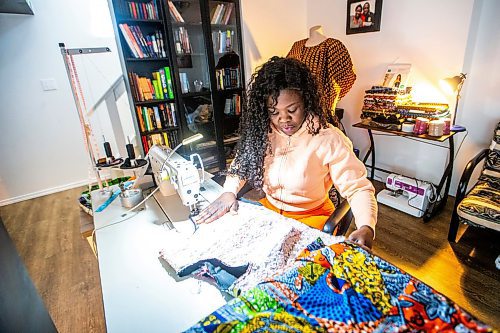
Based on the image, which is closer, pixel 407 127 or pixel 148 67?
pixel 407 127

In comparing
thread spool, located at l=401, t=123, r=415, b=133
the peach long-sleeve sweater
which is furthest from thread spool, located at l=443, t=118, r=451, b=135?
the peach long-sleeve sweater

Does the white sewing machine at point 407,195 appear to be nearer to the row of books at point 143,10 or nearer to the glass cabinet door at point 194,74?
the glass cabinet door at point 194,74

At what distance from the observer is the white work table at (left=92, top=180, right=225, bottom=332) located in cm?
67

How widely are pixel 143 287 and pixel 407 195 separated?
2.35 meters

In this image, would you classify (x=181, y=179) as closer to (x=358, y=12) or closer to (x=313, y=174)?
(x=313, y=174)

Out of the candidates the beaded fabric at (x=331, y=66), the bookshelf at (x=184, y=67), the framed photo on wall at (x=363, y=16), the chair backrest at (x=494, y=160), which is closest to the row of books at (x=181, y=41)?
the bookshelf at (x=184, y=67)

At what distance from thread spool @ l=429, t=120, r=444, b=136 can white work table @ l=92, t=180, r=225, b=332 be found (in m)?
1.96

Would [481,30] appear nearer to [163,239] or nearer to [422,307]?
[422,307]

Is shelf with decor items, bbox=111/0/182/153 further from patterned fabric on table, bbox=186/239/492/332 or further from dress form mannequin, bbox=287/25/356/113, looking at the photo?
patterned fabric on table, bbox=186/239/492/332

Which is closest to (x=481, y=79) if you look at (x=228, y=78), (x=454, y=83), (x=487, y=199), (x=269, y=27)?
(x=454, y=83)

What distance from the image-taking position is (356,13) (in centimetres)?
267

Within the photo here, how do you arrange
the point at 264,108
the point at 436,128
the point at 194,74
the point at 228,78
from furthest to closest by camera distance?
the point at 228,78
the point at 194,74
the point at 436,128
the point at 264,108

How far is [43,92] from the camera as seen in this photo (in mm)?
2896

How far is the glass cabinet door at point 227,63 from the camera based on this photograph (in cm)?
273
